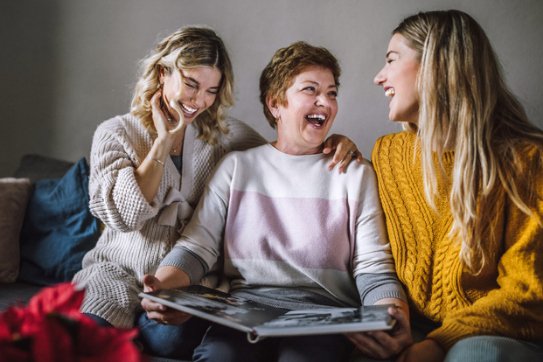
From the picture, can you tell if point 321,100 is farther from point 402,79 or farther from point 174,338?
point 174,338

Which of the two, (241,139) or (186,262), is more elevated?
(241,139)

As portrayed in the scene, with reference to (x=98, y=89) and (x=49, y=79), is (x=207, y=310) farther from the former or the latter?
(x=49, y=79)

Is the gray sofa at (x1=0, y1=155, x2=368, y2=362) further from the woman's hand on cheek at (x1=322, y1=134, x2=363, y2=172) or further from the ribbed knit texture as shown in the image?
the woman's hand on cheek at (x1=322, y1=134, x2=363, y2=172)

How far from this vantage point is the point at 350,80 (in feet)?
6.46

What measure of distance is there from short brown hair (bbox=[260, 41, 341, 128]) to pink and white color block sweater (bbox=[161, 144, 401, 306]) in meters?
0.21

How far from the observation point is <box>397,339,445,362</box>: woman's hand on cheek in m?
1.22

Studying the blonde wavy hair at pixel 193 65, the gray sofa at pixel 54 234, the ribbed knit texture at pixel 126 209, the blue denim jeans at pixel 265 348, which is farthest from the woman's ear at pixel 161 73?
the blue denim jeans at pixel 265 348

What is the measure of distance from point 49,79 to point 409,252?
186 centimetres

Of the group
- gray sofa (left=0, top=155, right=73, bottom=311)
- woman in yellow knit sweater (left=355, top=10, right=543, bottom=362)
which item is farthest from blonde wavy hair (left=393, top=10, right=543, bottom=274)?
gray sofa (left=0, top=155, right=73, bottom=311)

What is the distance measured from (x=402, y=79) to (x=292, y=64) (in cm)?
34

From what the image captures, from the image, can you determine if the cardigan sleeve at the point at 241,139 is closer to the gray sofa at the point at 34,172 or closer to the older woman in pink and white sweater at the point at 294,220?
the older woman in pink and white sweater at the point at 294,220

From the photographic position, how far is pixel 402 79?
148 cm

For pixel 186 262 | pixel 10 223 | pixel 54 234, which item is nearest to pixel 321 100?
pixel 186 262

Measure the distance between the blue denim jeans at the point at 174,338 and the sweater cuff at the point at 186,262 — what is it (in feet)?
0.40
